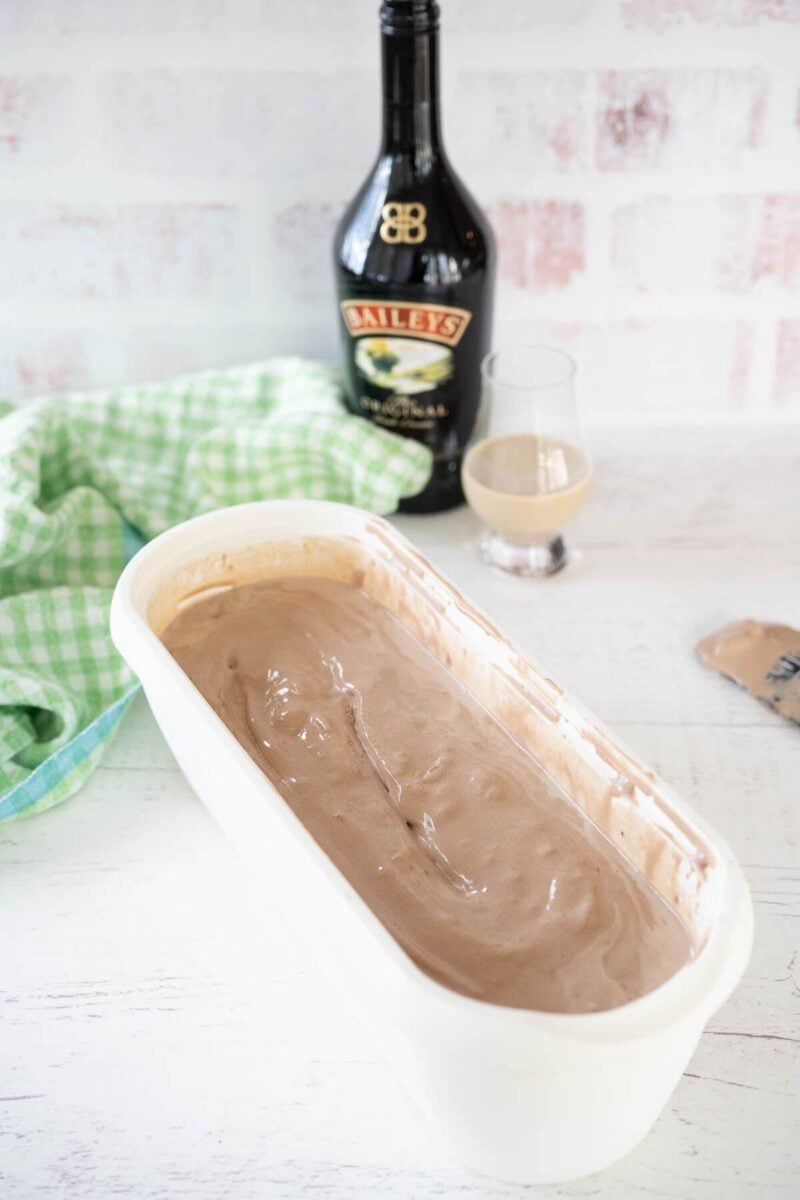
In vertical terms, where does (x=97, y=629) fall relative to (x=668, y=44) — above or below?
below

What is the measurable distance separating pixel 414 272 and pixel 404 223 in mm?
44

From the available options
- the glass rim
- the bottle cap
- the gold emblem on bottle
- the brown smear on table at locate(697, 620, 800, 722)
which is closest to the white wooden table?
the brown smear on table at locate(697, 620, 800, 722)

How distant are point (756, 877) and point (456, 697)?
24cm

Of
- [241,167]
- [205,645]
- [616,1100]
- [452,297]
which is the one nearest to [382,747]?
[205,645]

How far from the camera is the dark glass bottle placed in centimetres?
107

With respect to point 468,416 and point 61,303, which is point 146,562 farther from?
point 61,303

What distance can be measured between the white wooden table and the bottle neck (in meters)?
0.40

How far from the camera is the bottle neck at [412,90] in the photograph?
1.01 m

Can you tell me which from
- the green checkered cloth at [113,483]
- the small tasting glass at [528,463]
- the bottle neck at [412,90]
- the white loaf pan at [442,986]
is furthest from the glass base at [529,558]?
the bottle neck at [412,90]

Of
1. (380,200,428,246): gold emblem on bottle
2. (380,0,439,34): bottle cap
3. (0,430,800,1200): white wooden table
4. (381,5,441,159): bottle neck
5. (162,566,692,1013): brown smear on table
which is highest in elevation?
(380,0,439,34): bottle cap

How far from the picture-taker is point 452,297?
1109 millimetres

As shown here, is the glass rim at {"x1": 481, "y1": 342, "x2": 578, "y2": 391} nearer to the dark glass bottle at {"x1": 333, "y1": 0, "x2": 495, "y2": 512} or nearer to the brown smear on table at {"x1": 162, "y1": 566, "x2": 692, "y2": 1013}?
the dark glass bottle at {"x1": 333, "y1": 0, "x2": 495, "y2": 512}

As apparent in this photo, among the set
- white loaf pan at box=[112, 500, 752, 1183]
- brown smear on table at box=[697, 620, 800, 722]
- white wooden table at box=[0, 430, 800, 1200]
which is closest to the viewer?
white loaf pan at box=[112, 500, 752, 1183]

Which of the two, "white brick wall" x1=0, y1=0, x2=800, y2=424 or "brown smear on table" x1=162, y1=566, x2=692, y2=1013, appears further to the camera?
"white brick wall" x1=0, y1=0, x2=800, y2=424
